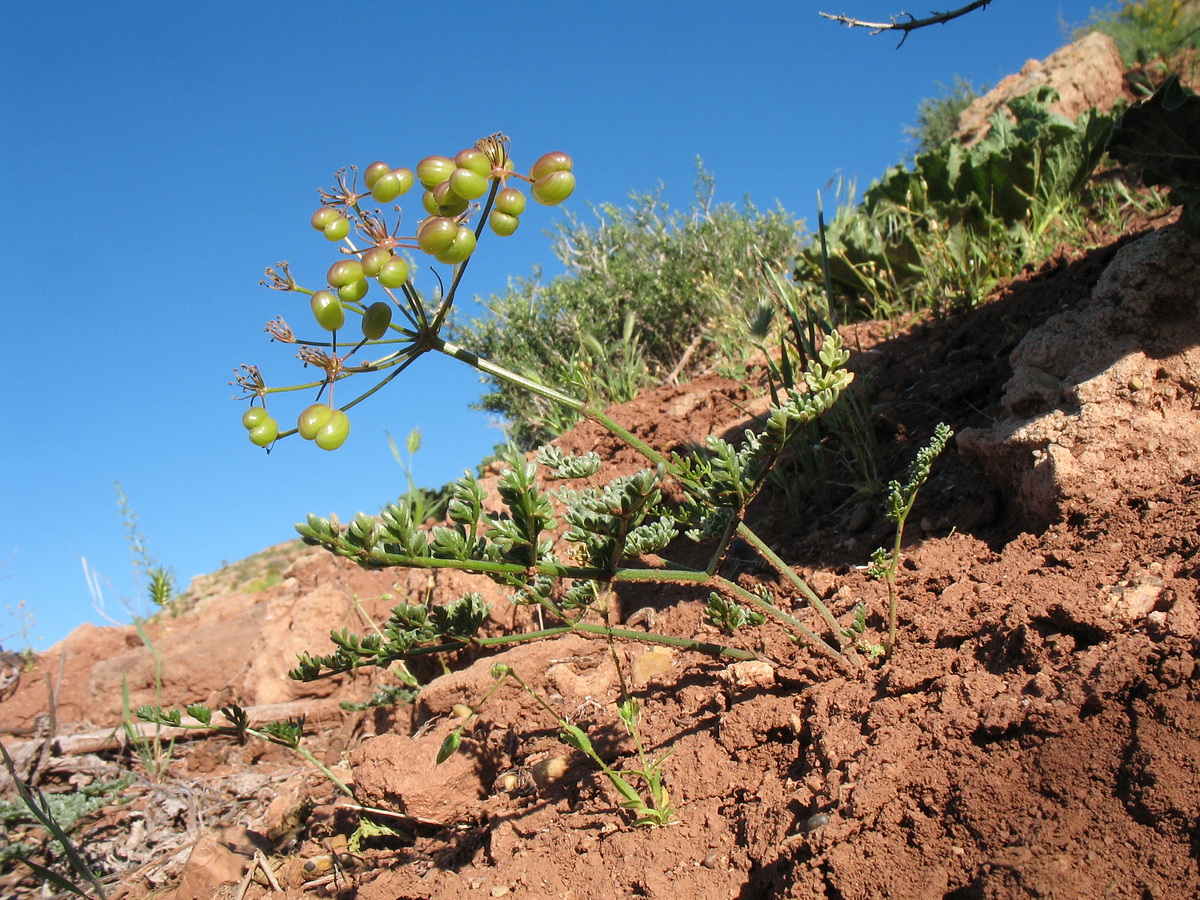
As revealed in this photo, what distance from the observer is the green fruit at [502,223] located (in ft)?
5.01

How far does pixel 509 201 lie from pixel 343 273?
0.33 m

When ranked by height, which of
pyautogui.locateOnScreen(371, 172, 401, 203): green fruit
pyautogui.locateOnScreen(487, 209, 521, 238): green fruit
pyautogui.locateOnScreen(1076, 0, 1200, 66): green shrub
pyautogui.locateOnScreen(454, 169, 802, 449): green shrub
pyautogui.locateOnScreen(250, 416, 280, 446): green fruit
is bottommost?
pyautogui.locateOnScreen(250, 416, 280, 446): green fruit

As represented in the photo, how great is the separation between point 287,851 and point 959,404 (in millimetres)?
2760

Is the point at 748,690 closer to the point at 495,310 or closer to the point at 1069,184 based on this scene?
the point at 1069,184

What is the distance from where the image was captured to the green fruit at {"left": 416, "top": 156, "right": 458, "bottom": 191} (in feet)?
4.92

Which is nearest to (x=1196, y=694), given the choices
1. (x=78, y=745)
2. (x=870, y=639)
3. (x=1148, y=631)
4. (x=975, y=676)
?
(x=1148, y=631)

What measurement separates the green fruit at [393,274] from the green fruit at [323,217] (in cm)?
19

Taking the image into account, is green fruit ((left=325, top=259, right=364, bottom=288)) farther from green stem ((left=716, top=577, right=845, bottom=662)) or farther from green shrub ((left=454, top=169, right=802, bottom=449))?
green shrub ((left=454, top=169, right=802, bottom=449))

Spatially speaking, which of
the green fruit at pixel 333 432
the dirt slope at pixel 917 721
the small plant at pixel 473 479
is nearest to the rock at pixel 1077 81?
the dirt slope at pixel 917 721

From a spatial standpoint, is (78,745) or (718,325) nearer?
(78,745)

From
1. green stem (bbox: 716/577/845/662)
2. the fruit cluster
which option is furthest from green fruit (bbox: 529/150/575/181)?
green stem (bbox: 716/577/845/662)

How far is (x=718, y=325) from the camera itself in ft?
19.1

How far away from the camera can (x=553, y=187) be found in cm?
152

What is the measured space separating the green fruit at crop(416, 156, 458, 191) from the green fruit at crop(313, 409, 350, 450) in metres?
0.45
